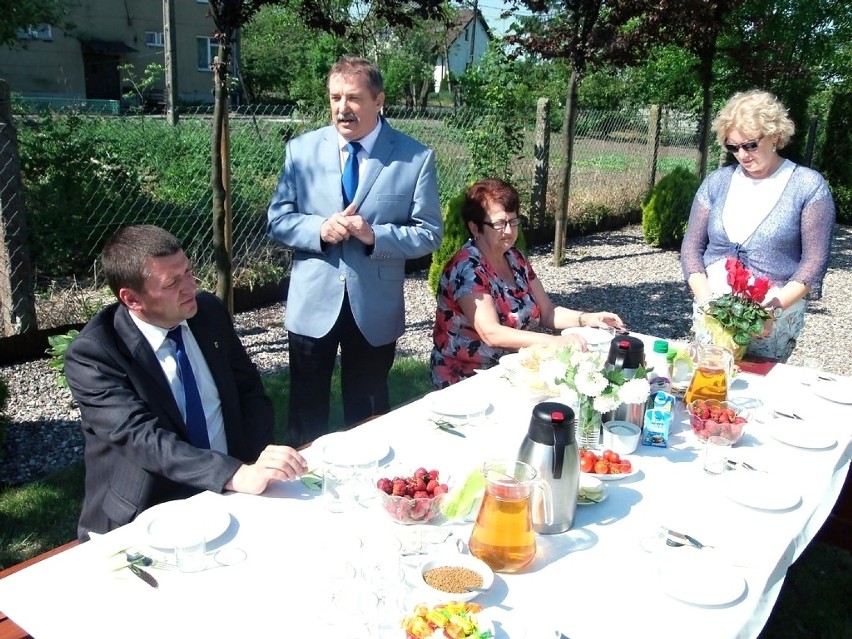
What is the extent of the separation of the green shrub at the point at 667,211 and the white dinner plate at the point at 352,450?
8.12 meters

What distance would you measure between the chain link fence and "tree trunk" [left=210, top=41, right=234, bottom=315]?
1.37m

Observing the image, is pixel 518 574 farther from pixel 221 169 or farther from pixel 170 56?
pixel 170 56

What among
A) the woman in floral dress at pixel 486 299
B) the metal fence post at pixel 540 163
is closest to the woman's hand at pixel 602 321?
the woman in floral dress at pixel 486 299

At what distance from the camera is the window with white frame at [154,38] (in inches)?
1147

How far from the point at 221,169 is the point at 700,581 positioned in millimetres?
3427

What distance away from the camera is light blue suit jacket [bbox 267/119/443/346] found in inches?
121

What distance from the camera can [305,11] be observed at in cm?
435

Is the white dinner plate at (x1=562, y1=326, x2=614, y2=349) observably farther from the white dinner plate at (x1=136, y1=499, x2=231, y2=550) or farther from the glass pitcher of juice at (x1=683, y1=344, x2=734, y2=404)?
the white dinner plate at (x1=136, y1=499, x2=231, y2=550)

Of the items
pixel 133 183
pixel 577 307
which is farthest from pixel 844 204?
pixel 133 183

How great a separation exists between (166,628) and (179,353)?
101cm

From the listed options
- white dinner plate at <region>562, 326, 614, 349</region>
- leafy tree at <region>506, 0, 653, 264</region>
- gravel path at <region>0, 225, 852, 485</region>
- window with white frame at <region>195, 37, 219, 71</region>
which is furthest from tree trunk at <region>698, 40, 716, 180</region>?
window with white frame at <region>195, 37, 219, 71</region>

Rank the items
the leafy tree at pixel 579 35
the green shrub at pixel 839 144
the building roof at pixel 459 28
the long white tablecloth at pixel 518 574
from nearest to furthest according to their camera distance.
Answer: the long white tablecloth at pixel 518 574 → the leafy tree at pixel 579 35 → the building roof at pixel 459 28 → the green shrub at pixel 839 144

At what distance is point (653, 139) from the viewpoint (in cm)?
1124

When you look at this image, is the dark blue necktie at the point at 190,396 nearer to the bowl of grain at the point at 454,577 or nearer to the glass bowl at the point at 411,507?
the glass bowl at the point at 411,507
